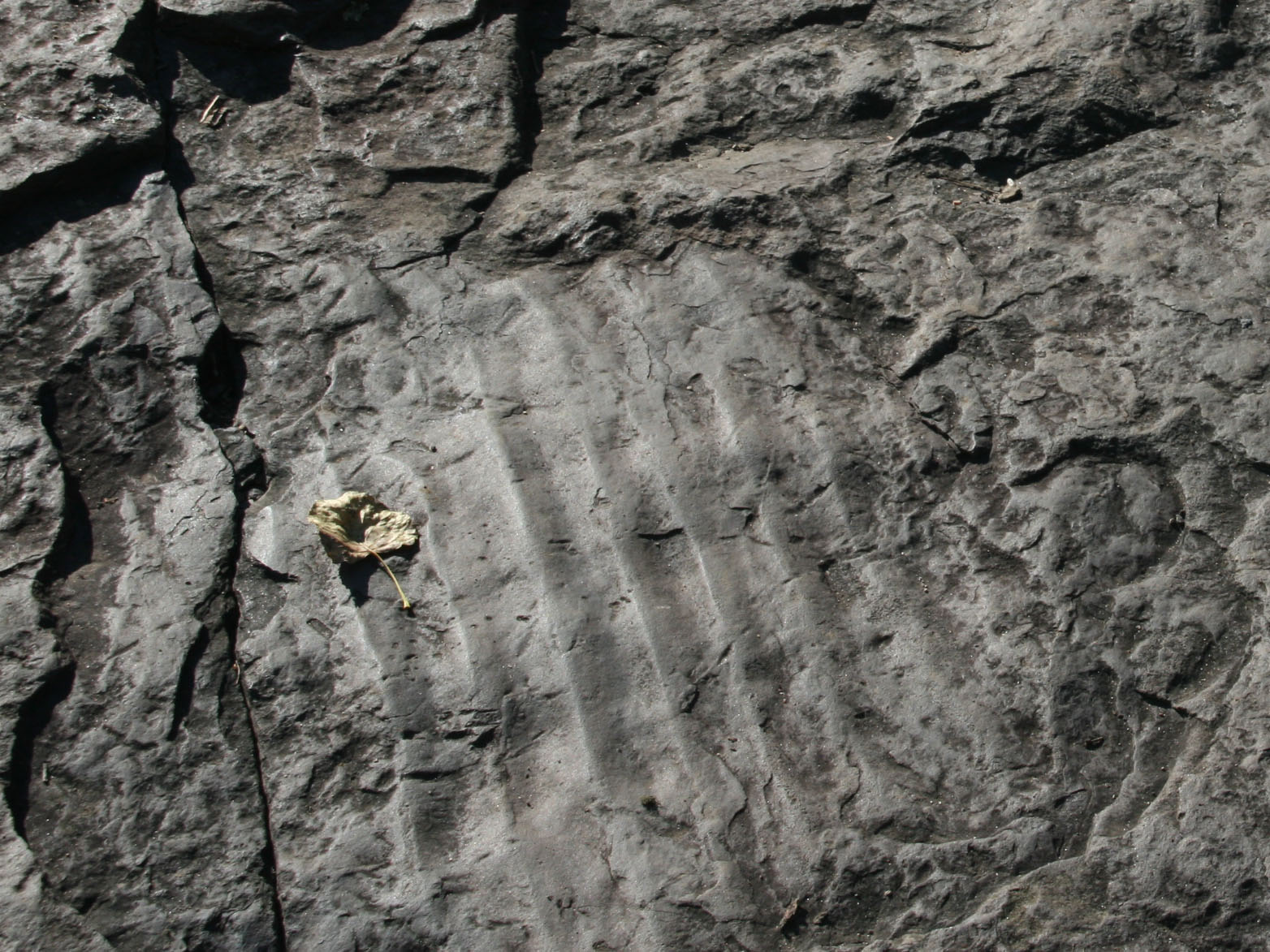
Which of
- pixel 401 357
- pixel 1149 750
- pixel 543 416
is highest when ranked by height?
pixel 401 357

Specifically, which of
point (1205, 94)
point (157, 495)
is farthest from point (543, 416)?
point (1205, 94)

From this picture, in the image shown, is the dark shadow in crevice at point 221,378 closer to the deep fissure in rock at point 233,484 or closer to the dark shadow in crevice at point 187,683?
the deep fissure in rock at point 233,484

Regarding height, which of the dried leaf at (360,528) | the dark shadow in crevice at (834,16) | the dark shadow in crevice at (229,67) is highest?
the dark shadow in crevice at (229,67)

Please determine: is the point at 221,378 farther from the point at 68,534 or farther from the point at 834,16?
the point at 834,16

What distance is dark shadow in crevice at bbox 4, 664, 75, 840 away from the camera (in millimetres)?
1711

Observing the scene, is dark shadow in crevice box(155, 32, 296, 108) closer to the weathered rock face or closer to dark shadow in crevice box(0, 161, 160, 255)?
the weathered rock face

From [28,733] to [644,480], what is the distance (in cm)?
99

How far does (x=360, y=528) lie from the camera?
1927 millimetres

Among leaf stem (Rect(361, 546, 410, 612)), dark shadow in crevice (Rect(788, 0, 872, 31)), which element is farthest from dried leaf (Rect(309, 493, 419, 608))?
dark shadow in crevice (Rect(788, 0, 872, 31))

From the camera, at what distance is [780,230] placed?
2203 mm

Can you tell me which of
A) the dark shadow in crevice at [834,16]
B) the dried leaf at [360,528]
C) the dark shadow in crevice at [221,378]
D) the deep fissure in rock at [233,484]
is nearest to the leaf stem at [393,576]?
the dried leaf at [360,528]

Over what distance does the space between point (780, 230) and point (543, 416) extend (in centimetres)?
58

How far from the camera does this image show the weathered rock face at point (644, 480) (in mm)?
1687

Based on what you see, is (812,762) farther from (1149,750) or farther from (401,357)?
(401,357)
